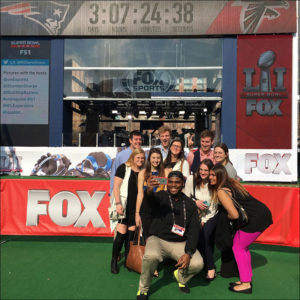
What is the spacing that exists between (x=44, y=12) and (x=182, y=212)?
53.4ft

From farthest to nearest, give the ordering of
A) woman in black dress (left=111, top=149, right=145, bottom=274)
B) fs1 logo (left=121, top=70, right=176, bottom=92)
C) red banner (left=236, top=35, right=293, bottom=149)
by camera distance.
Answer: fs1 logo (left=121, top=70, right=176, bottom=92) → red banner (left=236, top=35, right=293, bottom=149) → woman in black dress (left=111, top=149, right=145, bottom=274)

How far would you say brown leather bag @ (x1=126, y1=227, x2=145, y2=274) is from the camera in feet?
11.6

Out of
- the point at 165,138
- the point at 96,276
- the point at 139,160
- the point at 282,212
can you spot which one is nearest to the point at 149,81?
the point at 165,138

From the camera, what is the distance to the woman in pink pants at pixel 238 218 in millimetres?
3195

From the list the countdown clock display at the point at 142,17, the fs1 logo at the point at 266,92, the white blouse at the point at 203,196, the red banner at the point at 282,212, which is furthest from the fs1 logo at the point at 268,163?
the white blouse at the point at 203,196

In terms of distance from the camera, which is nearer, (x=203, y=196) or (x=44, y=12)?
(x=203, y=196)

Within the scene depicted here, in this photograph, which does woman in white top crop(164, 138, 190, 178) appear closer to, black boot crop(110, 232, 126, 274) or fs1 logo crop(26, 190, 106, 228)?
black boot crop(110, 232, 126, 274)

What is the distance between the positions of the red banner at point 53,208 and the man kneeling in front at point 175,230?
182cm

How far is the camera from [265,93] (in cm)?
1498

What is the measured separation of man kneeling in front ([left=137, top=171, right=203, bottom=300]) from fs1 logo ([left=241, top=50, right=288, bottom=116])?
13214 mm

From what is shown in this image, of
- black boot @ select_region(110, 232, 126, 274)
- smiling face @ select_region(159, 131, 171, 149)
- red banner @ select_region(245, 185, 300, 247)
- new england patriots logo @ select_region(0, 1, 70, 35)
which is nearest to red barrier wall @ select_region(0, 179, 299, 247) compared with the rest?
black boot @ select_region(110, 232, 126, 274)

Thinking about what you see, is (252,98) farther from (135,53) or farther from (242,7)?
(135,53)

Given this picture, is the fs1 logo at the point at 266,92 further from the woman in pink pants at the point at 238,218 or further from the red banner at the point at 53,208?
the woman in pink pants at the point at 238,218

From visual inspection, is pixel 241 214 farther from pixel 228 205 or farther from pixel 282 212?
pixel 282 212
